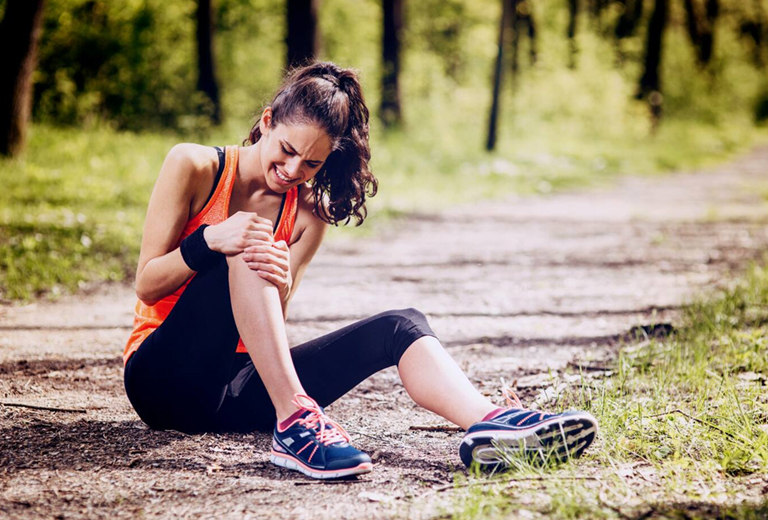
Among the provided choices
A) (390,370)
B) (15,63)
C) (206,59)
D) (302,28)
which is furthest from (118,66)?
(390,370)

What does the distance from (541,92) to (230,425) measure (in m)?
19.2

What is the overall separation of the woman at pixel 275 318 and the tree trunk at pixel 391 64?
1432 cm

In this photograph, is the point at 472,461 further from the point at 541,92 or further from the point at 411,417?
the point at 541,92

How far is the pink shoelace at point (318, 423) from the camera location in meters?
2.48

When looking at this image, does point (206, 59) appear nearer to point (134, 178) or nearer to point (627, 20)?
point (134, 178)

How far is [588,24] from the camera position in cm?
3553

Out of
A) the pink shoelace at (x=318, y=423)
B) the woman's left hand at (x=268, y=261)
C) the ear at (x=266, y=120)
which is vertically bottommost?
the pink shoelace at (x=318, y=423)

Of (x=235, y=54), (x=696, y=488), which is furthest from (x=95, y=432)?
(x=235, y=54)

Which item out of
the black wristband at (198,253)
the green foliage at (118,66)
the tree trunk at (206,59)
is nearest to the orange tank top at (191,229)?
the black wristband at (198,253)

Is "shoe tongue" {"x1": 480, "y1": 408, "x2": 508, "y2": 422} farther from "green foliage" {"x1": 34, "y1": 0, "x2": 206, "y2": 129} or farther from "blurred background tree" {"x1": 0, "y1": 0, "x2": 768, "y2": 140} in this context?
"green foliage" {"x1": 34, "y1": 0, "x2": 206, "y2": 129}

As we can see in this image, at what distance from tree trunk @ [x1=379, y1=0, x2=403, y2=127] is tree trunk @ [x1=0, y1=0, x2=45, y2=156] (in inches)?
344

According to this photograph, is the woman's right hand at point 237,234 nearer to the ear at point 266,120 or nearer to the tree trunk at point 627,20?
the ear at point 266,120

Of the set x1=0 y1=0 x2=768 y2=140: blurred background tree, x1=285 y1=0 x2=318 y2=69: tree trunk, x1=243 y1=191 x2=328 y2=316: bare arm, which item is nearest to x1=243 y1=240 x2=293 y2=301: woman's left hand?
x1=243 y1=191 x2=328 y2=316: bare arm

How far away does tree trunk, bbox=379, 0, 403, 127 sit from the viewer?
56.0 ft
